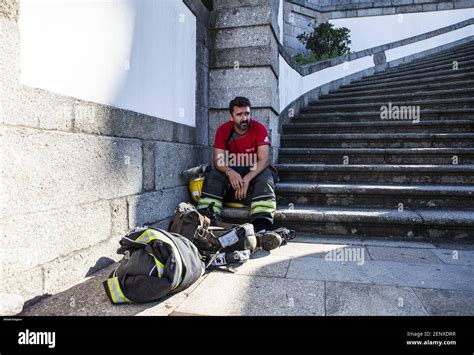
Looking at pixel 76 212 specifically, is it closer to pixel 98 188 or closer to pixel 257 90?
pixel 98 188

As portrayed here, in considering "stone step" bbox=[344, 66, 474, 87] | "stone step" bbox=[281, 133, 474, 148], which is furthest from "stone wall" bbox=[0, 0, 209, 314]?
"stone step" bbox=[344, 66, 474, 87]

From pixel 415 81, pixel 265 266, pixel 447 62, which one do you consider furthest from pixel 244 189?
pixel 447 62

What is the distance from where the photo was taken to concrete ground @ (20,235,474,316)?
1860 mm

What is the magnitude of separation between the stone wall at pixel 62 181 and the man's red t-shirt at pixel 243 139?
0.89 meters

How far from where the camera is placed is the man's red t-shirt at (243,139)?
3867mm

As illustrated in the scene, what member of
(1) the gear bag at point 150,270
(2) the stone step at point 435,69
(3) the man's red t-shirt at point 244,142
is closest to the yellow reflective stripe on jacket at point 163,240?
(1) the gear bag at point 150,270

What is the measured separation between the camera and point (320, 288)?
85.4 inches

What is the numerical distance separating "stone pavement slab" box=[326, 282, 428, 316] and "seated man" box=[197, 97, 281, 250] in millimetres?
1359

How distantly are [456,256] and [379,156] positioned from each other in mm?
2115

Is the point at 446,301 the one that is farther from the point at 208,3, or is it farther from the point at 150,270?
the point at 208,3

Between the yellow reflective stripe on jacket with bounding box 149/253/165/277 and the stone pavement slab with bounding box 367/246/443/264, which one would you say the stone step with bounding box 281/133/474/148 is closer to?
the stone pavement slab with bounding box 367/246/443/264

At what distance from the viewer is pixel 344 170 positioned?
4402 mm

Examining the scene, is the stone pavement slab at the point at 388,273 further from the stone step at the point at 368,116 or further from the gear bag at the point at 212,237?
the stone step at the point at 368,116

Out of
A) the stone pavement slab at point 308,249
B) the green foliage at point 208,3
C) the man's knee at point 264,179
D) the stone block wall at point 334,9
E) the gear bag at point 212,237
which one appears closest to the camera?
the gear bag at point 212,237
